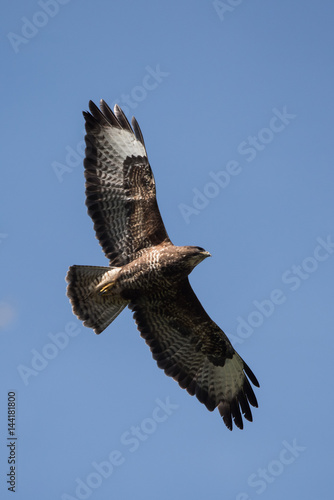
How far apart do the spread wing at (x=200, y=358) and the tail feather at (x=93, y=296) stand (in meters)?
0.53

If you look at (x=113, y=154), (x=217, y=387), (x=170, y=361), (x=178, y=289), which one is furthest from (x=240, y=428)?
(x=113, y=154)

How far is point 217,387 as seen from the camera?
13.0 m

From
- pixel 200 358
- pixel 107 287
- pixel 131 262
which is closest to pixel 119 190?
pixel 131 262

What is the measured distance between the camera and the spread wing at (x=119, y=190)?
1235 cm

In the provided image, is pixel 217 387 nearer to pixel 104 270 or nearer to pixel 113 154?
pixel 104 270

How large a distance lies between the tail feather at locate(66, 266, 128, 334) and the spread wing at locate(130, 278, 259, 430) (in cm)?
53

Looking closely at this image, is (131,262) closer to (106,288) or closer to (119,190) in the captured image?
(106,288)

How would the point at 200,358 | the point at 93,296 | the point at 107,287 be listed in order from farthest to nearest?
the point at 200,358
the point at 93,296
the point at 107,287

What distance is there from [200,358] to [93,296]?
6.82 feet

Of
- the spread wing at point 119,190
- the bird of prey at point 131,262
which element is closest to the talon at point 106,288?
the bird of prey at point 131,262

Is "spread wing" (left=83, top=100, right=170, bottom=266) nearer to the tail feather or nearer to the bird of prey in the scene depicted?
the bird of prey

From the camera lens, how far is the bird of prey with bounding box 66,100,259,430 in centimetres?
1214

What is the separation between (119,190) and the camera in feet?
40.7

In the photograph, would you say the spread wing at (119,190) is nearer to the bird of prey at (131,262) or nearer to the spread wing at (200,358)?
the bird of prey at (131,262)
